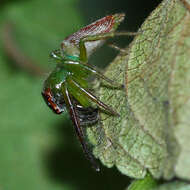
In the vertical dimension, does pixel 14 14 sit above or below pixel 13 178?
above

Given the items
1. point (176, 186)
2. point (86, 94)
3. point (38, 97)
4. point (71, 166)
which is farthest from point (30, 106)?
point (176, 186)

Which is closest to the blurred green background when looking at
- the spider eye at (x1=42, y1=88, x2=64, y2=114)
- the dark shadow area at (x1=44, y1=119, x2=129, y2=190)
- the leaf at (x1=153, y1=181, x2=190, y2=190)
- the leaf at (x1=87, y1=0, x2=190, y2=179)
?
the dark shadow area at (x1=44, y1=119, x2=129, y2=190)

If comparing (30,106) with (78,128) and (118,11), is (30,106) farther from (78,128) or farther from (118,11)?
(78,128)

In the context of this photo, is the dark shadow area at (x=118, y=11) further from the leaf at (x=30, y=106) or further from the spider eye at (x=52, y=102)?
the spider eye at (x=52, y=102)

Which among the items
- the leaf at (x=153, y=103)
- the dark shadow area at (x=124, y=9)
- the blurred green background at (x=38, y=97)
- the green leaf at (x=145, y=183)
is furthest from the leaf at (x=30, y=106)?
the green leaf at (x=145, y=183)

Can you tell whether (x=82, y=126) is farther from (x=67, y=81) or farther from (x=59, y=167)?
(x=59, y=167)

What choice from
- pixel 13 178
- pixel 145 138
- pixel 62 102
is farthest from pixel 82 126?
Answer: pixel 13 178

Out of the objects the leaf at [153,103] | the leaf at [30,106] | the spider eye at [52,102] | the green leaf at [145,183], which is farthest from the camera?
the leaf at [30,106]
